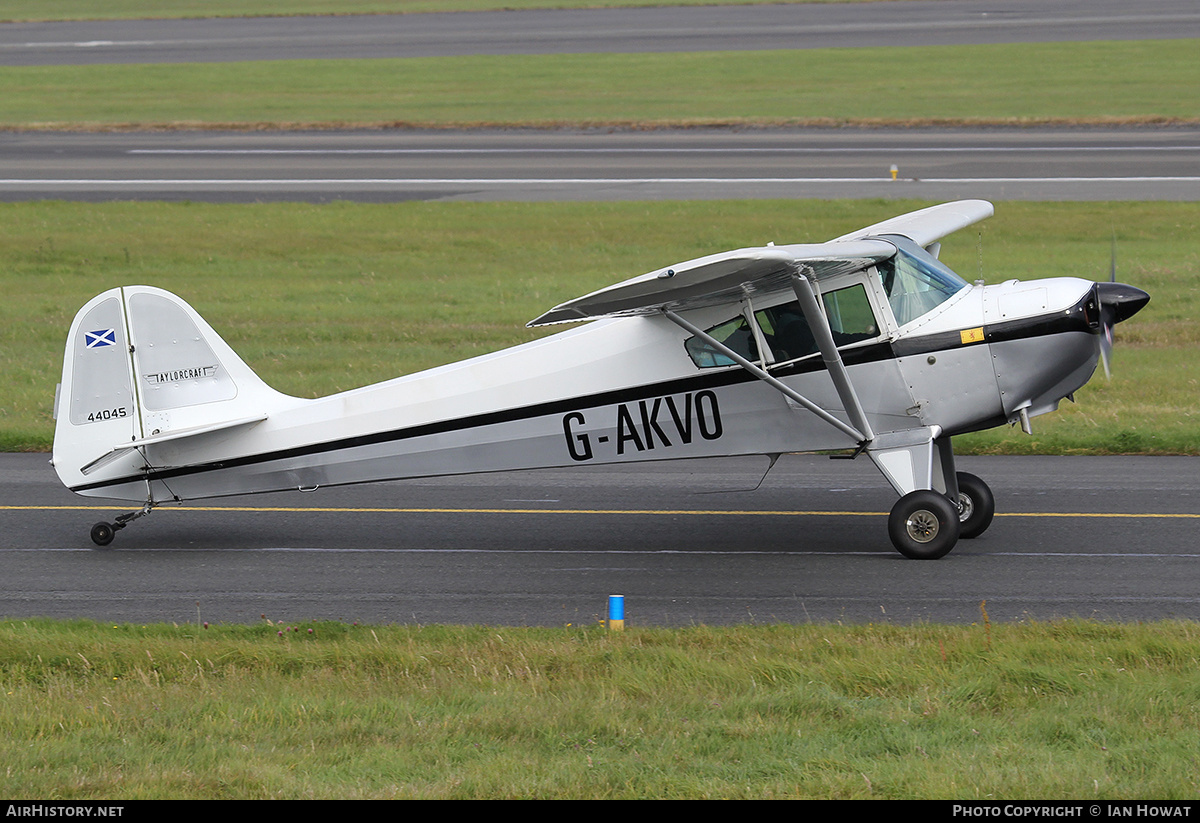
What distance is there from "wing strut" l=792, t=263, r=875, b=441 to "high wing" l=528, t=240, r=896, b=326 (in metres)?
0.13

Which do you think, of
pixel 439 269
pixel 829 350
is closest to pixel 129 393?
pixel 829 350

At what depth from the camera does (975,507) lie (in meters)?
11.8

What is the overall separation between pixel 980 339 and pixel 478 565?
4.75 m

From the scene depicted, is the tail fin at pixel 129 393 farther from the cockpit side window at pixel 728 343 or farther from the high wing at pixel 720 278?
the cockpit side window at pixel 728 343

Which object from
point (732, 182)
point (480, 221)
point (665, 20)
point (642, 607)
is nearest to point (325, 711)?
point (642, 607)

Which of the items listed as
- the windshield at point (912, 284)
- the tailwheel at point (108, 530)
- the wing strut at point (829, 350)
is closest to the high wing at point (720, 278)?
the wing strut at point (829, 350)

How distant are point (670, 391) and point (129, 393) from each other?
4890mm

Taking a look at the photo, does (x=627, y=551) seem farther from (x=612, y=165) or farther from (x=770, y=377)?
(x=612, y=165)

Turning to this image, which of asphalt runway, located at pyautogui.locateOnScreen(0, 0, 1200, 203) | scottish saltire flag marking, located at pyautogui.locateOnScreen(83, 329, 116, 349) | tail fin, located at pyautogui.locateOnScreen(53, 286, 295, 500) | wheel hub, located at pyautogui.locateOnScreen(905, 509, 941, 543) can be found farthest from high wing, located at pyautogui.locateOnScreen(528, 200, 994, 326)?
asphalt runway, located at pyautogui.locateOnScreen(0, 0, 1200, 203)

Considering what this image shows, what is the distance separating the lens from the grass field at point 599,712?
21.6 feet

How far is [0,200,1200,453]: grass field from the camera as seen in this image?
715 inches

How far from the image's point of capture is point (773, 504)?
13312 mm

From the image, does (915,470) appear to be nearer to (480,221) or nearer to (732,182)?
(480,221)

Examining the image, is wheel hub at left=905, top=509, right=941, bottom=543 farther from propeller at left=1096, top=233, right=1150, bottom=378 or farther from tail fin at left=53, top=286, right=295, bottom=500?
tail fin at left=53, top=286, right=295, bottom=500
